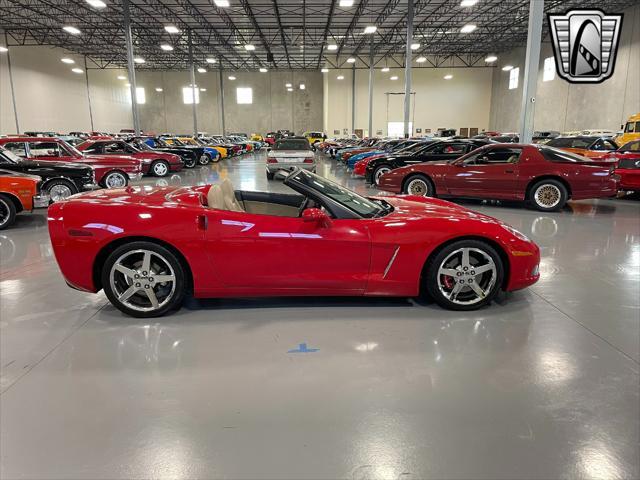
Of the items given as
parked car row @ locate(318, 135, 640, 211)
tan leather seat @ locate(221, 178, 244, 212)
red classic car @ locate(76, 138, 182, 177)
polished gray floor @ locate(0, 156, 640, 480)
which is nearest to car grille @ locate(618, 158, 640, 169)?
parked car row @ locate(318, 135, 640, 211)

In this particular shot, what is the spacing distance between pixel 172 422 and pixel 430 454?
135cm

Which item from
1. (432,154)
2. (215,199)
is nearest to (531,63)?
(432,154)

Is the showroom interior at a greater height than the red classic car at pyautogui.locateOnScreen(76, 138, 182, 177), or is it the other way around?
the red classic car at pyautogui.locateOnScreen(76, 138, 182, 177)

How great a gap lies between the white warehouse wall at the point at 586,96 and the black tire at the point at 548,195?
18700 mm

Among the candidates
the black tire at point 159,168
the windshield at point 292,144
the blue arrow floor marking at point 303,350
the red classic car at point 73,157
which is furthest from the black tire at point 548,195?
the black tire at point 159,168

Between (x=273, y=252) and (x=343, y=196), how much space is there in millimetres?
909

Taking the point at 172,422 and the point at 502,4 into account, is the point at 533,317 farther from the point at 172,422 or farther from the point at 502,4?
the point at 502,4

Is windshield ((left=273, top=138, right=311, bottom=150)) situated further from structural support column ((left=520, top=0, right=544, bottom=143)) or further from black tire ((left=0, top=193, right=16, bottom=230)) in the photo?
black tire ((left=0, top=193, right=16, bottom=230))

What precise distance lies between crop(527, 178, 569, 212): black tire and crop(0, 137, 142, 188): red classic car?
406 inches

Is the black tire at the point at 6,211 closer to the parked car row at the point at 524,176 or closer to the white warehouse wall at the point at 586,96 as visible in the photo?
the parked car row at the point at 524,176

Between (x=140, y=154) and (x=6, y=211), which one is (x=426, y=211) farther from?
(x=140, y=154)

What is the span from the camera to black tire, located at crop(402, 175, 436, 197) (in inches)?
397

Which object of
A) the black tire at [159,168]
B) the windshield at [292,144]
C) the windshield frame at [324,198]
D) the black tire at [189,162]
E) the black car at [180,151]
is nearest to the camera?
the windshield frame at [324,198]

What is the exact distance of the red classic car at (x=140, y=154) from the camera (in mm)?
14070
